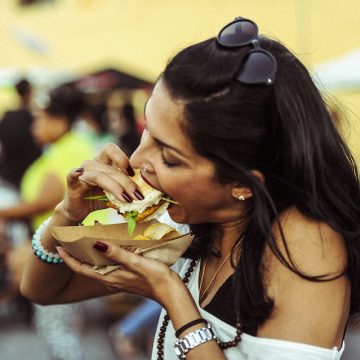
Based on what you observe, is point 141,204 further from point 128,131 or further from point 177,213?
point 128,131

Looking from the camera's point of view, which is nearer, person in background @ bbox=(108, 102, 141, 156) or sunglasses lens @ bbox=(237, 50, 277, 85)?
sunglasses lens @ bbox=(237, 50, 277, 85)

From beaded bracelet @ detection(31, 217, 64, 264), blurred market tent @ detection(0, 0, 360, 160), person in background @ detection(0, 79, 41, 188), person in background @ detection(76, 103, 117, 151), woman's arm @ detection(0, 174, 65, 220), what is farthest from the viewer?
blurred market tent @ detection(0, 0, 360, 160)

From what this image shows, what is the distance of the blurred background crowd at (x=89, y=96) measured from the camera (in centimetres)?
518

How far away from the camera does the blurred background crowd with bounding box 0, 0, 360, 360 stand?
5180mm

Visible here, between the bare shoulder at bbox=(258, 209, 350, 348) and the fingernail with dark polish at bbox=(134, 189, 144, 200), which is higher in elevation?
the fingernail with dark polish at bbox=(134, 189, 144, 200)

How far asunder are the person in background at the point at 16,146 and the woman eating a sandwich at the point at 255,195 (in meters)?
4.21

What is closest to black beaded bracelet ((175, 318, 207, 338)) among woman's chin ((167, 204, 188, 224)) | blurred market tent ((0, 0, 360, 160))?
woman's chin ((167, 204, 188, 224))

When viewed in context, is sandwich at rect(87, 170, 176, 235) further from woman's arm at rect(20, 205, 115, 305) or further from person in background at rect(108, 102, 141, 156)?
person in background at rect(108, 102, 141, 156)

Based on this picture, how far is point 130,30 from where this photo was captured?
15.6 meters

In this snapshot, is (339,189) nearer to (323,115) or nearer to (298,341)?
(323,115)

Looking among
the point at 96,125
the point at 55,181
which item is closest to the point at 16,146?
the point at 55,181

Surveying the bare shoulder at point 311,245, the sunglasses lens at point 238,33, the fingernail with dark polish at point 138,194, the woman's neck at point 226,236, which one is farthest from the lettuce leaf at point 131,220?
the sunglasses lens at point 238,33

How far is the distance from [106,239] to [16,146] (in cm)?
435

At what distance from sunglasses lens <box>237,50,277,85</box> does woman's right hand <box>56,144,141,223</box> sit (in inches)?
16.8
